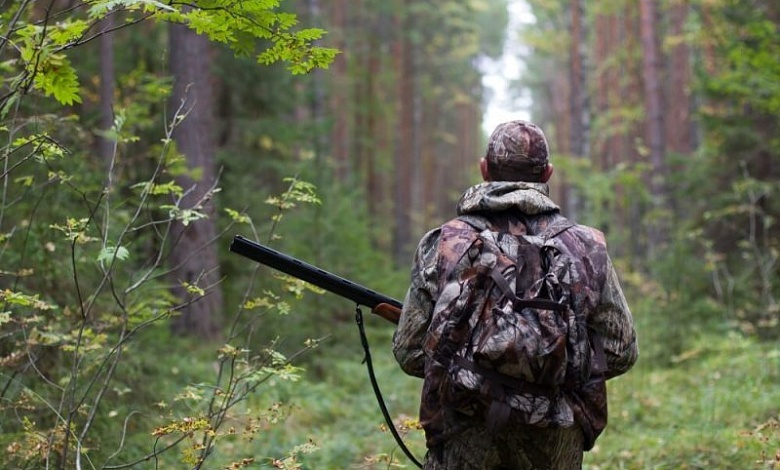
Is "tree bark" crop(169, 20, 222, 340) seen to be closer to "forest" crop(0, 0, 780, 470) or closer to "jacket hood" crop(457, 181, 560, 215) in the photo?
"forest" crop(0, 0, 780, 470)

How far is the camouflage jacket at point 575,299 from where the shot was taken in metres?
3.02

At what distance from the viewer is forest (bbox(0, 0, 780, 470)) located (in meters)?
4.09

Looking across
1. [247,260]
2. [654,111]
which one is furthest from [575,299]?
[654,111]

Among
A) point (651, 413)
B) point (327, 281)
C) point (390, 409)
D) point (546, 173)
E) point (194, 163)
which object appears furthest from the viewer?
point (194, 163)

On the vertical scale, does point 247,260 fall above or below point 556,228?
below

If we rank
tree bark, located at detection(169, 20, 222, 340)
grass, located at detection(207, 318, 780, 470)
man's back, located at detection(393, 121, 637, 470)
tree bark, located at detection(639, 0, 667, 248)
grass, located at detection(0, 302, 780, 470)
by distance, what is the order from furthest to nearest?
tree bark, located at detection(639, 0, 667, 248) < tree bark, located at detection(169, 20, 222, 340) < grass, located at detection(207, 318, 780, 470) < grass, located at detection(0, 302, 780, 470) < man's back, located at detection(393, 121, 637, 470)

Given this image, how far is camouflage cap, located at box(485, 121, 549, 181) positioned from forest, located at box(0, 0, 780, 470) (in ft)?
3.27

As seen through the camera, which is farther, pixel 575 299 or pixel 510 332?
pixel 575 299

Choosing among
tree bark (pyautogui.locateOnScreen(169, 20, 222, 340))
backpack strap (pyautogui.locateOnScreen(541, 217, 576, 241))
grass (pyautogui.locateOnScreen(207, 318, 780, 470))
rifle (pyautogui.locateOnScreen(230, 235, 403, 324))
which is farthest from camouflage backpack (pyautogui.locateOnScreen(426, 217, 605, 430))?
tree bark (pyautogui.locateOnScreen(169, 20, 222, 340))

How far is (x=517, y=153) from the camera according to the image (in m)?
3.16

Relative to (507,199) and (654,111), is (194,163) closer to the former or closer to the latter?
(507,199)

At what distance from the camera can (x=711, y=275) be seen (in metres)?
12.8

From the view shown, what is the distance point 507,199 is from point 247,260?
10208 mm

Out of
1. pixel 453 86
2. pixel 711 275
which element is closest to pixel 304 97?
pixel 711 275
